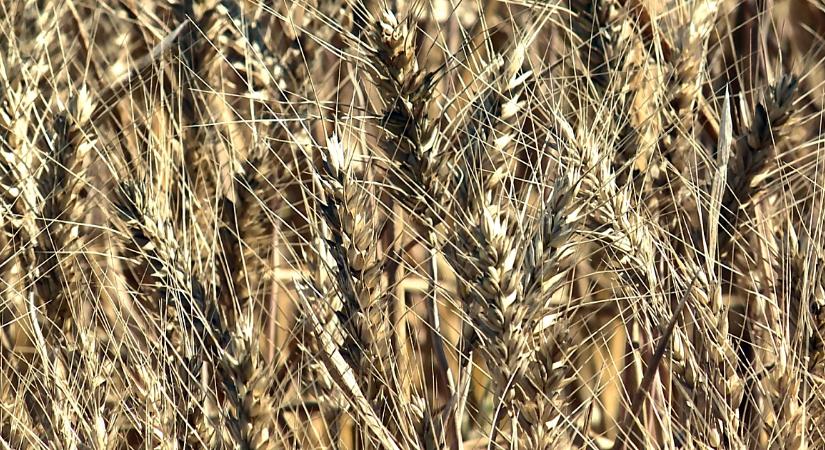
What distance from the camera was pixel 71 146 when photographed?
1.09 m

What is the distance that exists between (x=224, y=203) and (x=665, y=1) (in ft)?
2.11

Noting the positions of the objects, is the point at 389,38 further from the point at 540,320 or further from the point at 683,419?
the point at 683,419

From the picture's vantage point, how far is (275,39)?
5.02 ft

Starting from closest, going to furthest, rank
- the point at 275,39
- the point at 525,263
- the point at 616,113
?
the point at 525,263 → the point at 616,113 → the point at 275,39

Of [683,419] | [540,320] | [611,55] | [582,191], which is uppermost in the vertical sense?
[611,55]

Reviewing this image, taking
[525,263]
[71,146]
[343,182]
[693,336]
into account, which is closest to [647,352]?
[693,336]

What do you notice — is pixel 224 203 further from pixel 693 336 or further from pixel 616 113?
pixel 693 336

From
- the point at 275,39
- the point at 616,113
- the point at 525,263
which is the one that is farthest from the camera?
the point at 275,39

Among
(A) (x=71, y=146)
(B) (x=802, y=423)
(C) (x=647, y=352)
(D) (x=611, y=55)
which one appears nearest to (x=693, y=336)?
(C) (x=647, y=352)

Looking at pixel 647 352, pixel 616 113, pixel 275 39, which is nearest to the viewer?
pixel 616 113

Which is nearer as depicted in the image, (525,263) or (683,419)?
(525,263)

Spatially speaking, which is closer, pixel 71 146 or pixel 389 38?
pixel 389 38

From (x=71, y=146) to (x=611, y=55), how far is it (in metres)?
0.67

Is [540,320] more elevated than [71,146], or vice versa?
[71,146]
